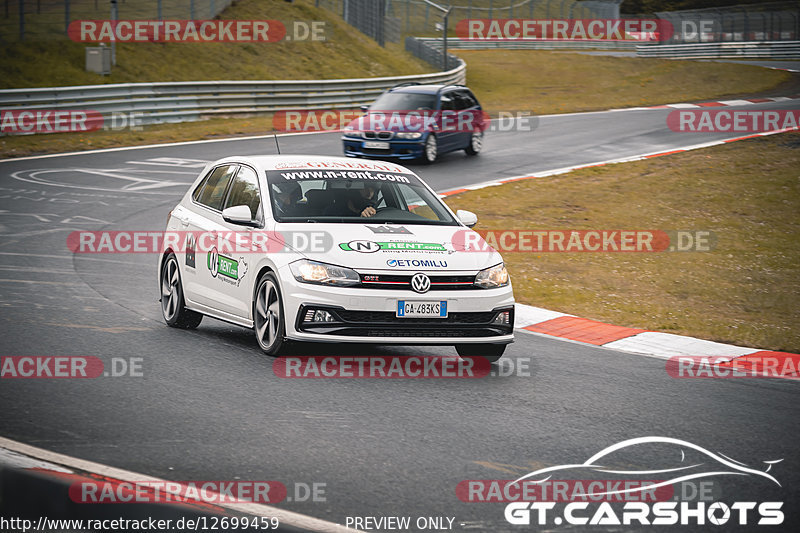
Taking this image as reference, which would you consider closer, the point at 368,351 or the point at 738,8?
the point at 368,351

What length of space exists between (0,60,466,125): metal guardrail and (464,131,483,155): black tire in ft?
28.9

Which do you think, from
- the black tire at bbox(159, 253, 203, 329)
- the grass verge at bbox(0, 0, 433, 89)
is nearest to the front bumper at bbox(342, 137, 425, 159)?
the grass verge at bbox(0, 0, 433, 89)

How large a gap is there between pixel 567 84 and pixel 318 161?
1627 inches

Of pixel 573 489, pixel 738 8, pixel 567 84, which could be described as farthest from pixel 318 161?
pixel 738 8

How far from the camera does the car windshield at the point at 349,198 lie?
9.05 meters

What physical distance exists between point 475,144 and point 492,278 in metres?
17.7

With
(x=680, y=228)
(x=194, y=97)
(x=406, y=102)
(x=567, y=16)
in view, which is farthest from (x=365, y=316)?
(x=567, y=16)

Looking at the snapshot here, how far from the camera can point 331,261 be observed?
8.12 m

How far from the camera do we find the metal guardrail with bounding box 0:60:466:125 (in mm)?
26281

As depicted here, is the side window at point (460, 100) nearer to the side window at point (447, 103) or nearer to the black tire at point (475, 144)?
the side window at point (447, 103)

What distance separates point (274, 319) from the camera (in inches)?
331

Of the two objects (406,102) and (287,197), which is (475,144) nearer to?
(406,102)

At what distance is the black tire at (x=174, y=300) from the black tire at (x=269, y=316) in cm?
→ 146

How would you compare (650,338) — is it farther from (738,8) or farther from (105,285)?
(738,8)
